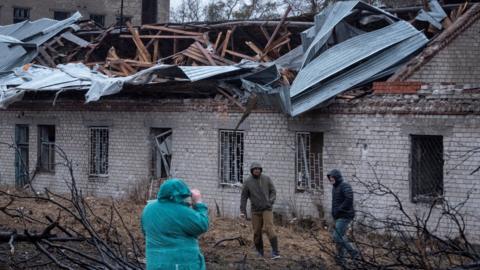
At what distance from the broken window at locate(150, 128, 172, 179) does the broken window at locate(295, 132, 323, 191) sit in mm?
3757

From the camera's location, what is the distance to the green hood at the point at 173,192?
698cm

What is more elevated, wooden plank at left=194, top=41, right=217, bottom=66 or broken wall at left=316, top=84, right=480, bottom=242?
wooden plank at left=194, top=41, right=217, bottom=66

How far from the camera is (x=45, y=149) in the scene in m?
21.9

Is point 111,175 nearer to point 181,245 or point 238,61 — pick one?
point 238,61

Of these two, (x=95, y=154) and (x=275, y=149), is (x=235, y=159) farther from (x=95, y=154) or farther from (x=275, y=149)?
(x=95, y=154)

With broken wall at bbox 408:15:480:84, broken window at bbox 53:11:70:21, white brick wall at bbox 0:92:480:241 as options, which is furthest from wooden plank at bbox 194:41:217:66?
broken window at bbox 53:11:70:21

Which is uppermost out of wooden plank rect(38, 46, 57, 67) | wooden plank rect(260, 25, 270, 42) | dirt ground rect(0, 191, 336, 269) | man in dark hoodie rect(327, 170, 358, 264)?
wooden plank rect(260, 25, 270, 42)

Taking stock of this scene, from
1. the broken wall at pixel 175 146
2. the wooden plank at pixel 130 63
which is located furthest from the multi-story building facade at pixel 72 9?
the wooden plank at pixel 130 63

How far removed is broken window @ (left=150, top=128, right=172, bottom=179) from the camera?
1902 centimetres

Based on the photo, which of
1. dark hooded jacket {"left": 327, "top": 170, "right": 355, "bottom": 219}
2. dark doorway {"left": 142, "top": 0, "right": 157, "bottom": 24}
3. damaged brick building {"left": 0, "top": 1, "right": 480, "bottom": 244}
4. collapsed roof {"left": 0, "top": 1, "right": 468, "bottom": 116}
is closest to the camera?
dark hooded jacket {"left": 327, "top": 170, "right": 355, "bottom": 219}

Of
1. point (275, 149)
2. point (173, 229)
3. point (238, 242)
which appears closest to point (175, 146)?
point (275, 149)

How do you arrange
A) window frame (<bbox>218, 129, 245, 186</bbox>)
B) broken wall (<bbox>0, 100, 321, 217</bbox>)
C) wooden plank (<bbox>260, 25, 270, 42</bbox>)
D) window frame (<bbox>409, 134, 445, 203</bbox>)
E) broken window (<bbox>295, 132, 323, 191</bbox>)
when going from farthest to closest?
wooden plank (<bbox>260, 25, 270, 42</bbox>) → window frame (<bbox>218, 129, 245, 186</bbox>) → broken wall (<bbox>0, 100, 321, 217</bbox>) → broken window (<bbox>295, 132, 323, 191</bbox>) → window frame (<bbox>409, 134, 445, 203</bbox>)

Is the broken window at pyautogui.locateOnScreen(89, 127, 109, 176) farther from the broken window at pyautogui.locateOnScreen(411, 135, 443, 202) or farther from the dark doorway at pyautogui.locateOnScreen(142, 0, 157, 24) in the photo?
the dark doorway at pyautogui.locateOnScreen(142, 0, 157, 24)

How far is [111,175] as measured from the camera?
20031mm
